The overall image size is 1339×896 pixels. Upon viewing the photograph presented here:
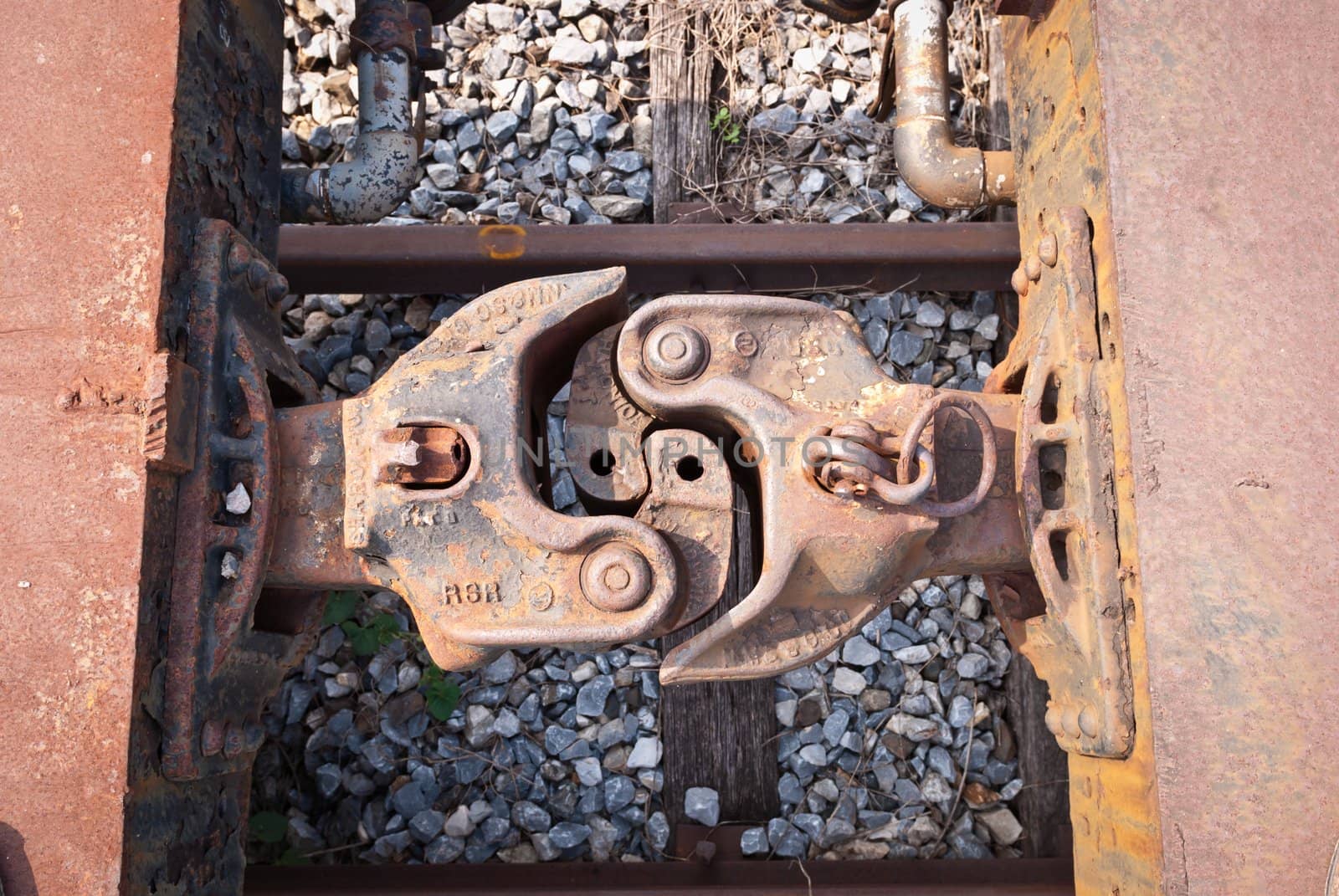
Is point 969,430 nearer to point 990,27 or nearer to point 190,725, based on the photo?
point 190,725

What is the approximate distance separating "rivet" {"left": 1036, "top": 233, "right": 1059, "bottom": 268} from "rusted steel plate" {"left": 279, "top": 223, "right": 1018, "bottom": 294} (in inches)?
40.0

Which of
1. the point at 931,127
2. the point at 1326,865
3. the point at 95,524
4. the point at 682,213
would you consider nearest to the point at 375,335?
the point at 682,213

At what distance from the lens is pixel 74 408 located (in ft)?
5.29

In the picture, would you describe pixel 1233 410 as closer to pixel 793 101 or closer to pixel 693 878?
pixel 693 878

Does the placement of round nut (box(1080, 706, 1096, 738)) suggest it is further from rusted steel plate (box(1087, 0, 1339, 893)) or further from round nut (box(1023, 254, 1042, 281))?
round nut (box(1023, 254, 1042, 281))

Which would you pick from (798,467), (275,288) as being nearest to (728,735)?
(798,467)

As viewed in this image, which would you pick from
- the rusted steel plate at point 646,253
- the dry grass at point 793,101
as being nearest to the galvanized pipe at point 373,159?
the rusted steel plate at point 646,253

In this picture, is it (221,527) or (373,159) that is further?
(373,159)

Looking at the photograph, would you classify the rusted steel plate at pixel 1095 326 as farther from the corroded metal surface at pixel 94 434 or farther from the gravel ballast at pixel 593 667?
the corroded metal surface at pixel 94 434

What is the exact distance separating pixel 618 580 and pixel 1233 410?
3.83 feet

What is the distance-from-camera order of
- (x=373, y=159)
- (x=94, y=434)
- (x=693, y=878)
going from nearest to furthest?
1. (x=94, y=434)
2. (x=373, y=159)
3. (x=693, y=878)

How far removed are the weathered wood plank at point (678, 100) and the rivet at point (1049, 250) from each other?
1.55 m

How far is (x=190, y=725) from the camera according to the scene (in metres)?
1.67

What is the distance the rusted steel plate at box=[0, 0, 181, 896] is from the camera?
60.6 inches
